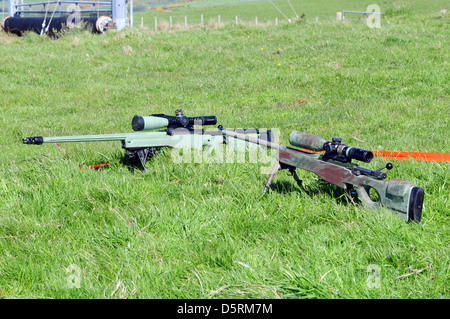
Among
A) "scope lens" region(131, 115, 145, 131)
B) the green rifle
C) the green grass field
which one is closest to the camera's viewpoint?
the green grass field

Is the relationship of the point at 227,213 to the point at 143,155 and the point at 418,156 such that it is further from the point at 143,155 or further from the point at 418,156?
the point at 418,156

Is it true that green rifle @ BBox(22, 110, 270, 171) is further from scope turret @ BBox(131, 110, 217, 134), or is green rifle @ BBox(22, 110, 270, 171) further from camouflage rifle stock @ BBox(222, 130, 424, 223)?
camouflage rifle stock @ BBox(222, 130, 424, 223)

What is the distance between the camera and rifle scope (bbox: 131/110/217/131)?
5215 mm

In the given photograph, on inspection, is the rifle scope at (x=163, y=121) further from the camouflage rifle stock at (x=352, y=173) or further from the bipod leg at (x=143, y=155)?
the camouflage rifle stock at (x=352, y=173)

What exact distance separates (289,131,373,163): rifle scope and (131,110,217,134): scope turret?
166 centimetres

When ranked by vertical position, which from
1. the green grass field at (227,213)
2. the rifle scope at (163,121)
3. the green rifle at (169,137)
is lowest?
the green grass field at (227,213)

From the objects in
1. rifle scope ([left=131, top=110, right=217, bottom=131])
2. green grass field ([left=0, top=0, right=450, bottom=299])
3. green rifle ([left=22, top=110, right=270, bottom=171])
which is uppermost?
rifle scope ([left=131, top=110, right=217, bottom=131])

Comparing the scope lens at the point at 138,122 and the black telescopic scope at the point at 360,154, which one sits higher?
the scope lens at the point at 138,122

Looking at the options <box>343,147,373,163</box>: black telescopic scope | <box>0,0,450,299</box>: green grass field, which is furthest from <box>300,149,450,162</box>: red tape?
<box>343,147,373,163</box>: black telescopic scope

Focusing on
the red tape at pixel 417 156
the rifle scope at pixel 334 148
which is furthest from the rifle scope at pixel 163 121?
the red tape at pixel 417 156

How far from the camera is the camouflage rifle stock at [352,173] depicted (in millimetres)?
3447

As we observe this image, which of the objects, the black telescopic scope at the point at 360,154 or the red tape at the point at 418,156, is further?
the red tape at the point at 418,156
